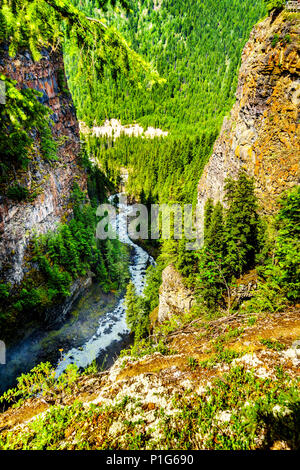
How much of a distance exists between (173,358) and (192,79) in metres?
167

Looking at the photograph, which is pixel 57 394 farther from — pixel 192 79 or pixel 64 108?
pixel 192 79

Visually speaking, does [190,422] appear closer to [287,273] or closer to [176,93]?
[287,273]

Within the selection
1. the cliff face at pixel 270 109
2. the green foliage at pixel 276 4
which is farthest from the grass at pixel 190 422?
the green foliage at pixel 276 4

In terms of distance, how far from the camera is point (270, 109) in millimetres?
20625

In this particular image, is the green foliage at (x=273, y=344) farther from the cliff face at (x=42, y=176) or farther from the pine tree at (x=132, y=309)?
the pine tree at (x=132, y=309)

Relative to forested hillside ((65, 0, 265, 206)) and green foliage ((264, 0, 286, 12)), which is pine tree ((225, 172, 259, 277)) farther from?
green foliage ((264, 0, 286, 12))

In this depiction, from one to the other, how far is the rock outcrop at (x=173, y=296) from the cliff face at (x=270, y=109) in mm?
10981

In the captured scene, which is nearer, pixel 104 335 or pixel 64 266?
pixel 64 266

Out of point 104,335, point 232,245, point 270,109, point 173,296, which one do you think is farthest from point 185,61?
point 104,335

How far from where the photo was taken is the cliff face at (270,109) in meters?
18.6

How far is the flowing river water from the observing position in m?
19.9

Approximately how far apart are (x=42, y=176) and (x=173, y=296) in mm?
19503

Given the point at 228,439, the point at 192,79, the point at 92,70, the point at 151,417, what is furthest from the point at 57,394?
the point at 192,79

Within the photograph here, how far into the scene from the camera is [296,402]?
149 inches
